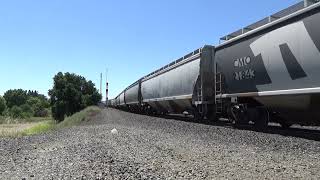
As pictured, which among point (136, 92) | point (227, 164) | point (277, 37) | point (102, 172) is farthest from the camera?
point (136, 92)

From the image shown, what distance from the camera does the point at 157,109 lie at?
3544cm

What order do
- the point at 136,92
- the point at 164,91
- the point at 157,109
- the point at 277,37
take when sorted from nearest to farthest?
the point at 277,37, the point at 164,91, the point at 157,109, the point at 136,92

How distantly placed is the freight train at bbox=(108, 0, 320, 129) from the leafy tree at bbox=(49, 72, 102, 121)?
62514 mm

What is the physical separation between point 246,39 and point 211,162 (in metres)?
9.07

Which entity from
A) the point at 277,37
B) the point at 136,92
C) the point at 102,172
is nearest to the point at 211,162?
the point at 102,172

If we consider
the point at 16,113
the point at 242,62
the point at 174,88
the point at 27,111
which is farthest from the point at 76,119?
the point at 27,111

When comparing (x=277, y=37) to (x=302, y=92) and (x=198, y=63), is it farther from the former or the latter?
(x=198, y=63)

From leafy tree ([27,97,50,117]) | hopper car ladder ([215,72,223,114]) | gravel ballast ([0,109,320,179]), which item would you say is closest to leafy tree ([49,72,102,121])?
leafy tree ([27,97,50,117])

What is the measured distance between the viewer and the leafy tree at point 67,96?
84.1 meters

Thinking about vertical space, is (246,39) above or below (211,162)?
above

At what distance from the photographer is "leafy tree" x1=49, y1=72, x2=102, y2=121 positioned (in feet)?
276

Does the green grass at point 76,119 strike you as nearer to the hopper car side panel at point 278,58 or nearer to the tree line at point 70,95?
the hopper car side panel at point 278,58

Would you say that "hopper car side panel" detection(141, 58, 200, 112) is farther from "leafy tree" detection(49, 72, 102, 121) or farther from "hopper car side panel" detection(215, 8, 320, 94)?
"leafy tree" detection(49, 72, 102, 121)

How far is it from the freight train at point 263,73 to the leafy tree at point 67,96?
62514mm
